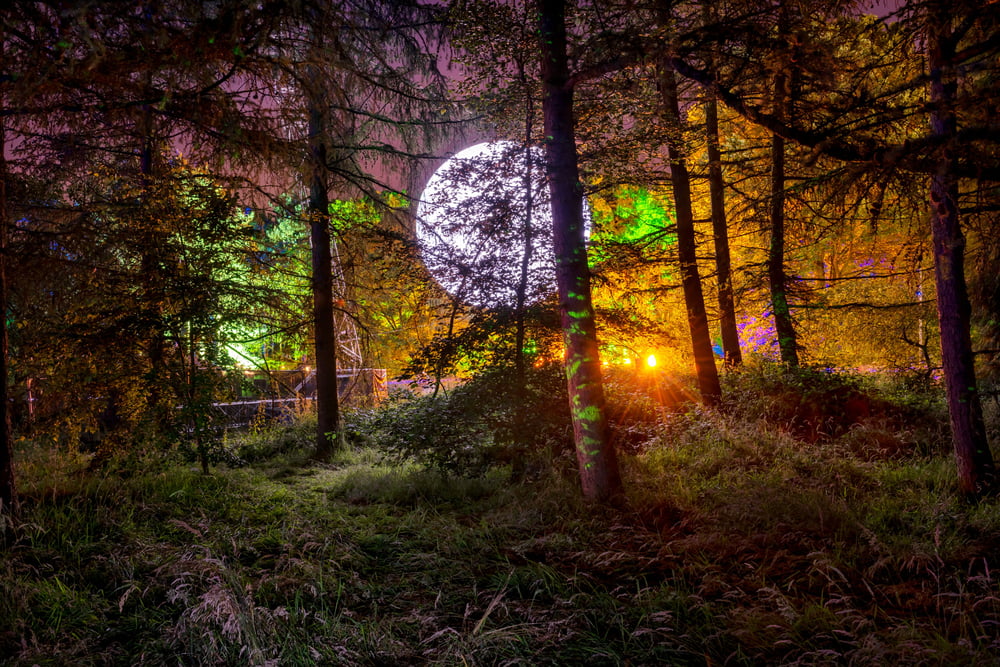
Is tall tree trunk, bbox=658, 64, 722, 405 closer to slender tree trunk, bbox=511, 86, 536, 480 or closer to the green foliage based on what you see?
slender tree trunk, bbox=511, 86, 536, 480

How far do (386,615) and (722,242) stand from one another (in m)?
10.3

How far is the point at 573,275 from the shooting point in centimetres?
605

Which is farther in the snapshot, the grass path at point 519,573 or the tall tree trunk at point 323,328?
the tall tree trunk at point 323,328

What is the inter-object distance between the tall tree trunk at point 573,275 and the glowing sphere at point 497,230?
1520 mm

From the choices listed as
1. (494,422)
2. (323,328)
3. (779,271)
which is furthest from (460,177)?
(779,271)

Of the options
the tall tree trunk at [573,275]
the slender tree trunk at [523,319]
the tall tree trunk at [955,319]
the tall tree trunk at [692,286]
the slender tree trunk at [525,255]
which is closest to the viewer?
the tall tree trunk at [955,319]

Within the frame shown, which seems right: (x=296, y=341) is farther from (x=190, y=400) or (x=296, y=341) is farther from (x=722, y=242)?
(x=722, y=242)

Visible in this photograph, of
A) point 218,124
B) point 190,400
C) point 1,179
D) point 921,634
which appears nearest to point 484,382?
point 190,400

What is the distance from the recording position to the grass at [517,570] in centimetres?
316

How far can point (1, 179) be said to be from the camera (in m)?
5.55

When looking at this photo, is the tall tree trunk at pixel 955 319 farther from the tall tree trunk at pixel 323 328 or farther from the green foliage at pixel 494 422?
the tall tree trunk at pixel 323 328

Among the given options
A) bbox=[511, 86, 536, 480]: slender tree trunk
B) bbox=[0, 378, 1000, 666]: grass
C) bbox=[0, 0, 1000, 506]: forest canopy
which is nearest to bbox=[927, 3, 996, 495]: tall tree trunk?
bbox=[0, 0, 1000, 506]: forest canopy

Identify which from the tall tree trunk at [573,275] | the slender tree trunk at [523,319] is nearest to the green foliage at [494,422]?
the slender tree trunk at [523,319]

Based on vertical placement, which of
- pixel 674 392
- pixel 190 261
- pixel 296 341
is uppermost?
pixel 190 261
